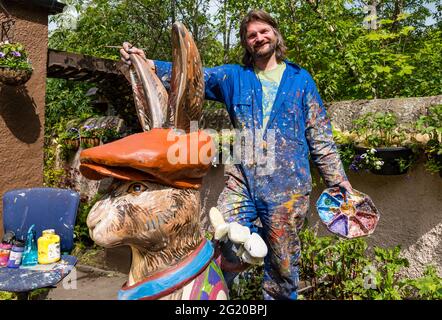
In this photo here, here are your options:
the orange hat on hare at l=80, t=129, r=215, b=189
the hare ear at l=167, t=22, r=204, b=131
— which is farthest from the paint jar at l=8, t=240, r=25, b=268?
the hare ear at l=167, t=22, r=204, b=131

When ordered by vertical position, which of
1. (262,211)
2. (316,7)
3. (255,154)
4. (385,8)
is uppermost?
(385,8)

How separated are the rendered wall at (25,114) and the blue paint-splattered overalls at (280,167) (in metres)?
2.77

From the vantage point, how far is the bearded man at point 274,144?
1903 mm

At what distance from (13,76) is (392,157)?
3209 mm

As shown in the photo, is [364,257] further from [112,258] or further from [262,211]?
[112,258]

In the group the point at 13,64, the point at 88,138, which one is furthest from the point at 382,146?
the point at 88,138

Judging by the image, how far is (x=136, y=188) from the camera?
4.49 ft

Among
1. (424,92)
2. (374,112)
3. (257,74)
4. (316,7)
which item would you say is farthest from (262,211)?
(316,7)

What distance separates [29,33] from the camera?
412 cm

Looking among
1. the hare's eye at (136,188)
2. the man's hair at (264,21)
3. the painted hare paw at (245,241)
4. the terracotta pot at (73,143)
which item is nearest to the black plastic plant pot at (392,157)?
the man's hair at (264,21)

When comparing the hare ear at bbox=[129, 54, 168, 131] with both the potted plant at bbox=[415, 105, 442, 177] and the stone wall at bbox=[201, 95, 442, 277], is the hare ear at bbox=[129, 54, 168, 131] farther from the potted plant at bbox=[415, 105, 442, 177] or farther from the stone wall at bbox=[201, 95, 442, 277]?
the stone wall at bbox=[201, 95, 442, 277]

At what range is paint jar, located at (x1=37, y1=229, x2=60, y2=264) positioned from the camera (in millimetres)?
2604

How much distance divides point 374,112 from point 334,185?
1.26 m

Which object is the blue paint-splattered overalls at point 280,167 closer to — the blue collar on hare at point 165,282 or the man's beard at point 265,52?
the man's beard at point 265,52
